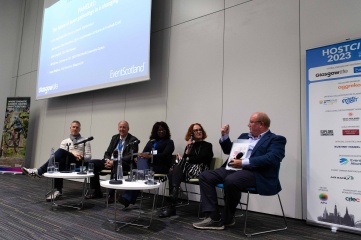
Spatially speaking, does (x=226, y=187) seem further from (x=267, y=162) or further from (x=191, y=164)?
(x=191, y=164)

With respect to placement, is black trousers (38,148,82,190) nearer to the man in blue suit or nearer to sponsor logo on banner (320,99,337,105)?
the man in blue suit

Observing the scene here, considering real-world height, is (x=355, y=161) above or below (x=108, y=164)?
above

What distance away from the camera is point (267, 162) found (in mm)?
2402

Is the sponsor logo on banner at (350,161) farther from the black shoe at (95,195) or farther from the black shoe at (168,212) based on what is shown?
the black shoe at (95,195)

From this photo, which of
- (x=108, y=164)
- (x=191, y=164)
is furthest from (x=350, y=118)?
(x=108, y=164)

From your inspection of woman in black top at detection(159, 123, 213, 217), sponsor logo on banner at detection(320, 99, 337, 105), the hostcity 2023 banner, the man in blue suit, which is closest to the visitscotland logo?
sponsor logo on banner at detection(320, 99, 337, 105)

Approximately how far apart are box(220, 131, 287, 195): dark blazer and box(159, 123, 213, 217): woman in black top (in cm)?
72

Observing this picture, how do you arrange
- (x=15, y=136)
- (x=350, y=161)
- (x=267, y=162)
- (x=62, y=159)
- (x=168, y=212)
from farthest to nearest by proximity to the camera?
(x=15, y=136), (x=62, y=159), (x=168, y=212), (x=350, y=161), (x=267, y=162)

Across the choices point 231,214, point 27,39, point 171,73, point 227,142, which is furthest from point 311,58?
point 27,39

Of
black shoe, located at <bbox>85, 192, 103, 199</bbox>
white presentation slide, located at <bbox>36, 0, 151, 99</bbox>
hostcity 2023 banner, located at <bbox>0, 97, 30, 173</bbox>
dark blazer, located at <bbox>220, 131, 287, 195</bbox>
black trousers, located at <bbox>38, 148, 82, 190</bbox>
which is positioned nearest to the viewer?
dark blazer, located at <bbox>220, 131, 287, 195</bbox>

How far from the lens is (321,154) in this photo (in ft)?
8.87

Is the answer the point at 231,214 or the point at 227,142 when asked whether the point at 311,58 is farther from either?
the point at 231,214

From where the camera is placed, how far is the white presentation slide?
14.6 ft

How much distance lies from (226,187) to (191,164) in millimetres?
798
